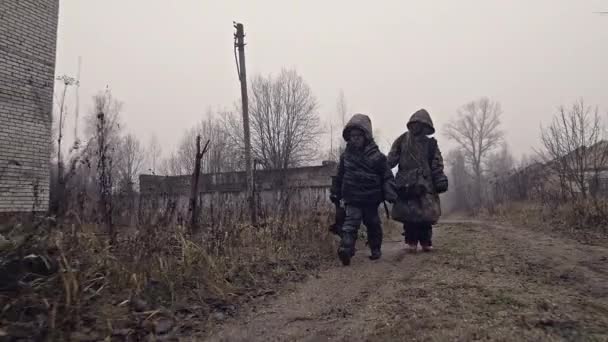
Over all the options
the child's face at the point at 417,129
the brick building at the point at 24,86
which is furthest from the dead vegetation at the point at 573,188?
the brick building at the point at 24,86

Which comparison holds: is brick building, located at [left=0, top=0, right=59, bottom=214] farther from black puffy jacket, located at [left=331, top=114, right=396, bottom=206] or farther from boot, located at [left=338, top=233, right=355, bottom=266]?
boot, located at [left=338, top=233, right=355, bottom=266]

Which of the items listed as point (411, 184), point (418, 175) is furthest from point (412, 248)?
point (418, 175)

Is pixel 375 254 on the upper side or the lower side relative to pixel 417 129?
lower

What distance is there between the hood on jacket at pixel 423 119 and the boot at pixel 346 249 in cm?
217

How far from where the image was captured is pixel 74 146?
3.30 meters

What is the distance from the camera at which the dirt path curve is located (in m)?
2.05

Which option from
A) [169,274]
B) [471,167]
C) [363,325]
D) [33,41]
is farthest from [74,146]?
[471,167]

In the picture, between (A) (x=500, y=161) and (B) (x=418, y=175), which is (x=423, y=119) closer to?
(B) (x=418, y=175)

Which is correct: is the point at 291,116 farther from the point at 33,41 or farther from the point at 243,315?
the point at 243,315

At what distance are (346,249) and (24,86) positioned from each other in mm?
7986

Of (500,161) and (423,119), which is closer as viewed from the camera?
(423,119)

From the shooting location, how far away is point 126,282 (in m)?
2.77

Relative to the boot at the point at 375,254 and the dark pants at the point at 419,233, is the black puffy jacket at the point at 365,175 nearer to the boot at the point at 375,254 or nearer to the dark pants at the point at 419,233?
the boot at the point at 375,254

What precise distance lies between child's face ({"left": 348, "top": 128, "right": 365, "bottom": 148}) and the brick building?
6.23 meters
